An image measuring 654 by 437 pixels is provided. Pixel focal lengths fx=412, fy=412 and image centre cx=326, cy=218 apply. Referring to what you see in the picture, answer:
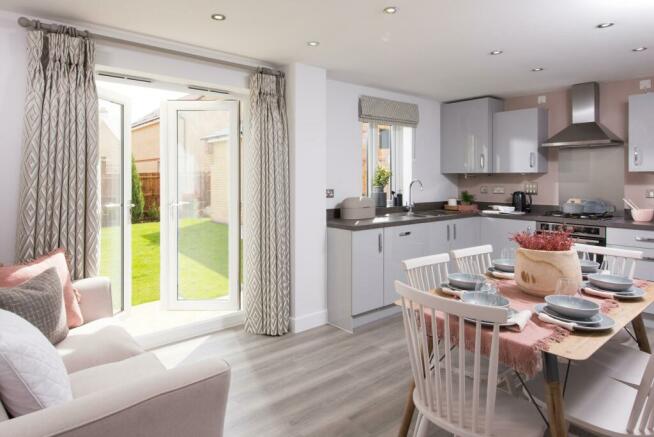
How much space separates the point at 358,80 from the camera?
4367 mm

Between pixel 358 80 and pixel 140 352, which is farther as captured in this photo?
pixel 358 80

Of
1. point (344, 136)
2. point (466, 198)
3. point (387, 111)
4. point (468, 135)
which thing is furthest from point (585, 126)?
point (344, 136)

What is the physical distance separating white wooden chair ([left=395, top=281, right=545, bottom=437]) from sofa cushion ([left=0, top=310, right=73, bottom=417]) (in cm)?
125

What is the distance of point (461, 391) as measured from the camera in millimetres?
1487

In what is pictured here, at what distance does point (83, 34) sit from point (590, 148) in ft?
16.5

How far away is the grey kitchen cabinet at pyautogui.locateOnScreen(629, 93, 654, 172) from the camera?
4.01m

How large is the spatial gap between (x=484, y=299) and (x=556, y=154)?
3862 millimetres

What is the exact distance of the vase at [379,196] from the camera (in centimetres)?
485

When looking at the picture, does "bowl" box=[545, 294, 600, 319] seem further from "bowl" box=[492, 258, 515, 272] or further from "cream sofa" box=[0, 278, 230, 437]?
"cream sofa" box=[0, 278, 230, 437]

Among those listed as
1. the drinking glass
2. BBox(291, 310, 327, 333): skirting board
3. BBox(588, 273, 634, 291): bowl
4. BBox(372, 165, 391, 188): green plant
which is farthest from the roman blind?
the drinking glass

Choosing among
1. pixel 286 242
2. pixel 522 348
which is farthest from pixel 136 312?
pixel 522 348

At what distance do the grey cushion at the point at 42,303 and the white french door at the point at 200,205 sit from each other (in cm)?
188

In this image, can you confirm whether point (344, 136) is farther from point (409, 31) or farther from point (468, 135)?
point (468, 135)

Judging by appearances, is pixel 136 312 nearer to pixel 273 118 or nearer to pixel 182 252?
pixel 182 252
